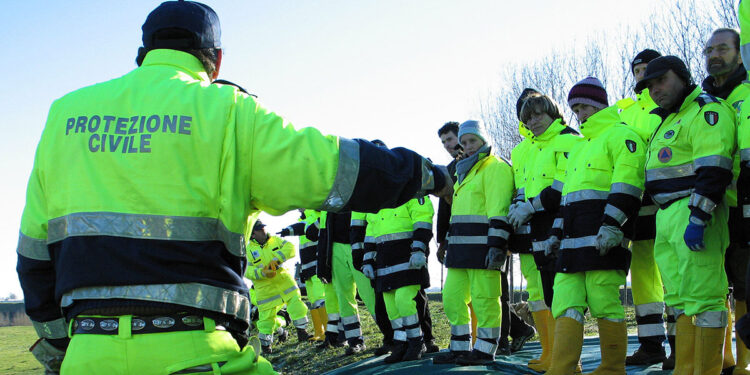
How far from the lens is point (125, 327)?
221 centimetres

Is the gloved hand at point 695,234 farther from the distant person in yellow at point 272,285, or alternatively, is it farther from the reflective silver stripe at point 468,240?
the distant person in yellow at point 272,285

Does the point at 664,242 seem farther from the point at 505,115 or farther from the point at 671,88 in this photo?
the point at 505,115

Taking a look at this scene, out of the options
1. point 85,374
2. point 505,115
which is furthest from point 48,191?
A: point 505,115

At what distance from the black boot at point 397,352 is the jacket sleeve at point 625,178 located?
3.27 meters

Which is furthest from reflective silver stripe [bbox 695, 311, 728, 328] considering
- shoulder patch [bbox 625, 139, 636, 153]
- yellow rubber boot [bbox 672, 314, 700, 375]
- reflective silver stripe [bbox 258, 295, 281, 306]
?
reflective silver stripe [bbox 258, 295, 281, 306]

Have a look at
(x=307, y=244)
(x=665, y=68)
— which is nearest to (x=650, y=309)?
(x=665, y=68)

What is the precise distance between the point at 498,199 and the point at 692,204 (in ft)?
7.18

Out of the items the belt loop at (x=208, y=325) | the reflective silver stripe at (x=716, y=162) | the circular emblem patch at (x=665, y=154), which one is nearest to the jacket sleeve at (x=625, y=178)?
the circular emblem patch at (x=665, y=154)

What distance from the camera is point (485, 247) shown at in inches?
249

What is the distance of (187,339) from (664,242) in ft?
11.0

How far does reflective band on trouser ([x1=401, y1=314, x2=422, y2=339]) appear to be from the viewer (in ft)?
24.6

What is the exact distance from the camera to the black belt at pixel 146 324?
87.4 inches

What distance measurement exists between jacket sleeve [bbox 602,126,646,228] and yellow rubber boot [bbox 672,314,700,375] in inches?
29.0

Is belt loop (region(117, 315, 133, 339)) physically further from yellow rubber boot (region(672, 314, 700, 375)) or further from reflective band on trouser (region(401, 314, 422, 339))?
reflective band on trouser (region(401, 314, 422, 339))
